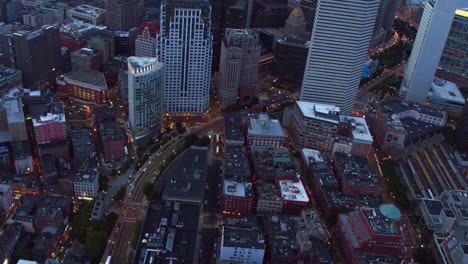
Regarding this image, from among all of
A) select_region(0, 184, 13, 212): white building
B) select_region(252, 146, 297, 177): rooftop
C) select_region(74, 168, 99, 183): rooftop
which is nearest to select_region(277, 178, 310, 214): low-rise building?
select_region(252, 146, 297, 177): rooftop

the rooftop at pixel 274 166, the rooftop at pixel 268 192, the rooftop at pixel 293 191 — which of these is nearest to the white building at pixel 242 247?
the rooftop at pixel 268 192

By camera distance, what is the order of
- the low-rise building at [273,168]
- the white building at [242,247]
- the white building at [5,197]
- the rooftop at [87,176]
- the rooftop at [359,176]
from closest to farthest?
the white building at [242,247] → the white building at [5,197] → the rooftop at [87,176] → the rooftop at [359,176] → the low-rise building at [273,168]

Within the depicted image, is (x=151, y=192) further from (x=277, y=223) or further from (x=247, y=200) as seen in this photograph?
(x=277, y=223)

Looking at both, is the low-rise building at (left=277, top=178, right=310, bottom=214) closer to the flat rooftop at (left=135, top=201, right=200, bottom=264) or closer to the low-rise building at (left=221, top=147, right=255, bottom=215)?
the low-rise building at (left=221, top=147, right=255, bottom=215)

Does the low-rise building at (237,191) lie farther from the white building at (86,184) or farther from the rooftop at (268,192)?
the white building at (86,184)

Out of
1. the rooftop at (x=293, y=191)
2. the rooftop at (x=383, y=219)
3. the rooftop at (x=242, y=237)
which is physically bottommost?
the rooftop at (x=242, y=237)

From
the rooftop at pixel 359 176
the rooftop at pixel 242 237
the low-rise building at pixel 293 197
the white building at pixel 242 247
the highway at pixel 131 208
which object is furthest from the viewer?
the rooftop at pixel 359 176

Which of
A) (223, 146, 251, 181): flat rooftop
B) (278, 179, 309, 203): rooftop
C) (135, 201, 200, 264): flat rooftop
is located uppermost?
(223, 146, 251, 181): flat rooftop
